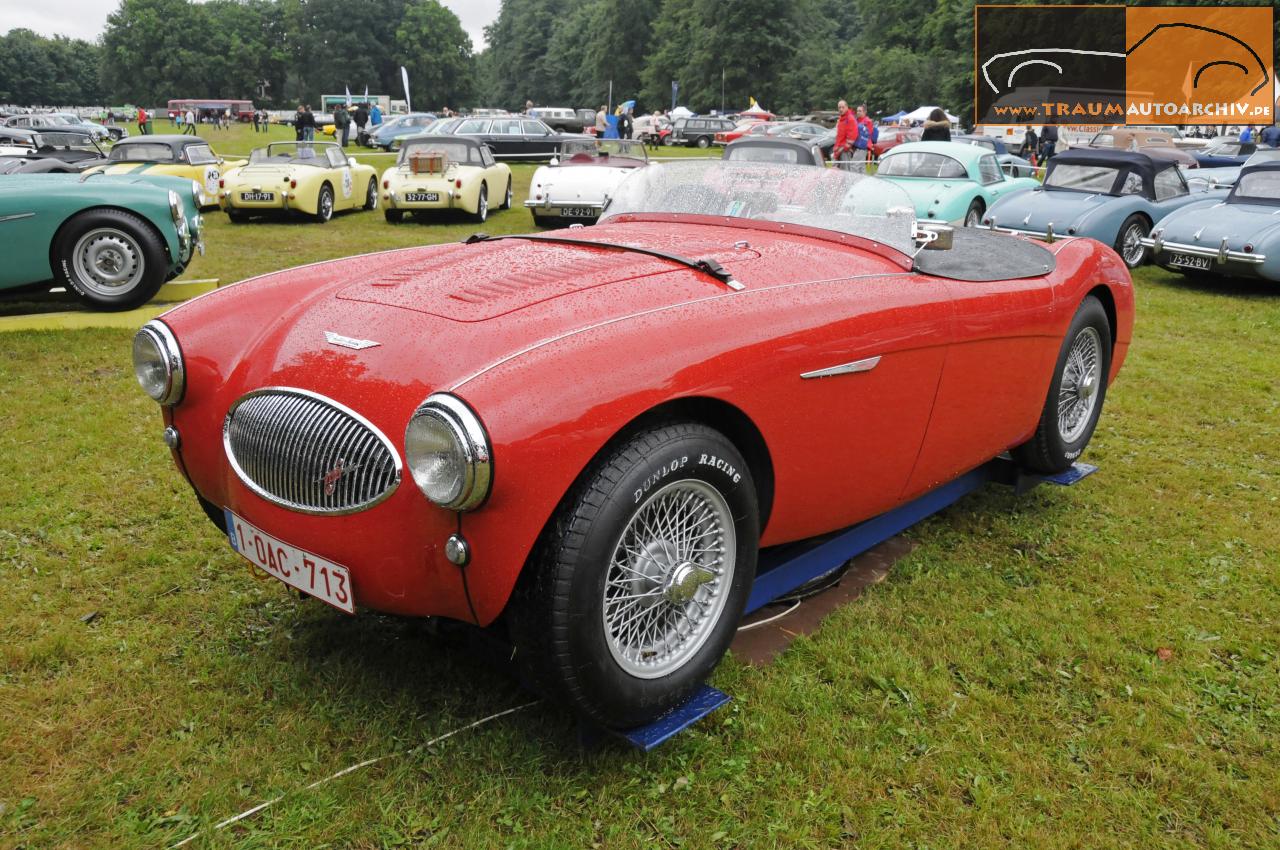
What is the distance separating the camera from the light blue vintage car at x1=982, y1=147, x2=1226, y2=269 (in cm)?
1087

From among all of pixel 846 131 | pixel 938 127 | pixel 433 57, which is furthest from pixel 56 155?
pixel 433 57

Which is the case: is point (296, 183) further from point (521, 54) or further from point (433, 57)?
point (521, 54)

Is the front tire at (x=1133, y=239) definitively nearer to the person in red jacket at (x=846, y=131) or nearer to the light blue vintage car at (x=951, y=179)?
the light blue vintage car at (x=951, y=179)

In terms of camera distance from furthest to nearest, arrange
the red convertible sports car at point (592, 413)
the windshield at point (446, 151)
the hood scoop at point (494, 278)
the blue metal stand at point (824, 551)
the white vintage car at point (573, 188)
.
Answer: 1. the windshield at point (446, 151)
2. the white vintage car at point (573, 188)
3. the hood scoop at point (494, 278)
4. the blue metal stand at point (824, 551)
5. the red convertible sports car at point (592, 413)

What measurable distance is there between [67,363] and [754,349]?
212 inches

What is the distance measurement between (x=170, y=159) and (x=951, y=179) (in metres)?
11.0

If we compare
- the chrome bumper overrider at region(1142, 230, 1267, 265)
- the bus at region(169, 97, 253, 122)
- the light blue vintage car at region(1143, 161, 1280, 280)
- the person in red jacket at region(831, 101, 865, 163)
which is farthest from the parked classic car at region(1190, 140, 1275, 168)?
the bus at region(169, 97, 253, 122)

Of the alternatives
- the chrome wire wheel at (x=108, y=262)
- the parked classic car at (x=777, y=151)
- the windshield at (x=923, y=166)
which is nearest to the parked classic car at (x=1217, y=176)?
the windshield at (x=923, y=166)

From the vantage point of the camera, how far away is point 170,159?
45.1 ft

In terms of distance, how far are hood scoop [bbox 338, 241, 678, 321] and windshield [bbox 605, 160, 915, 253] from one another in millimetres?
785

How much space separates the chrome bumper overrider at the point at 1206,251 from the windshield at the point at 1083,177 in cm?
120

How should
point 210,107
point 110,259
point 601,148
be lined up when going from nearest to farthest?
1. point 110,259
2. point 601,148
3. point 210,107

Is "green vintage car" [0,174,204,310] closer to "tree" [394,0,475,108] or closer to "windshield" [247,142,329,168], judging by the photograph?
"windshield" [247,142,329,168]

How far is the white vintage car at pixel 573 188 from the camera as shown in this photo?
42.4 ft
